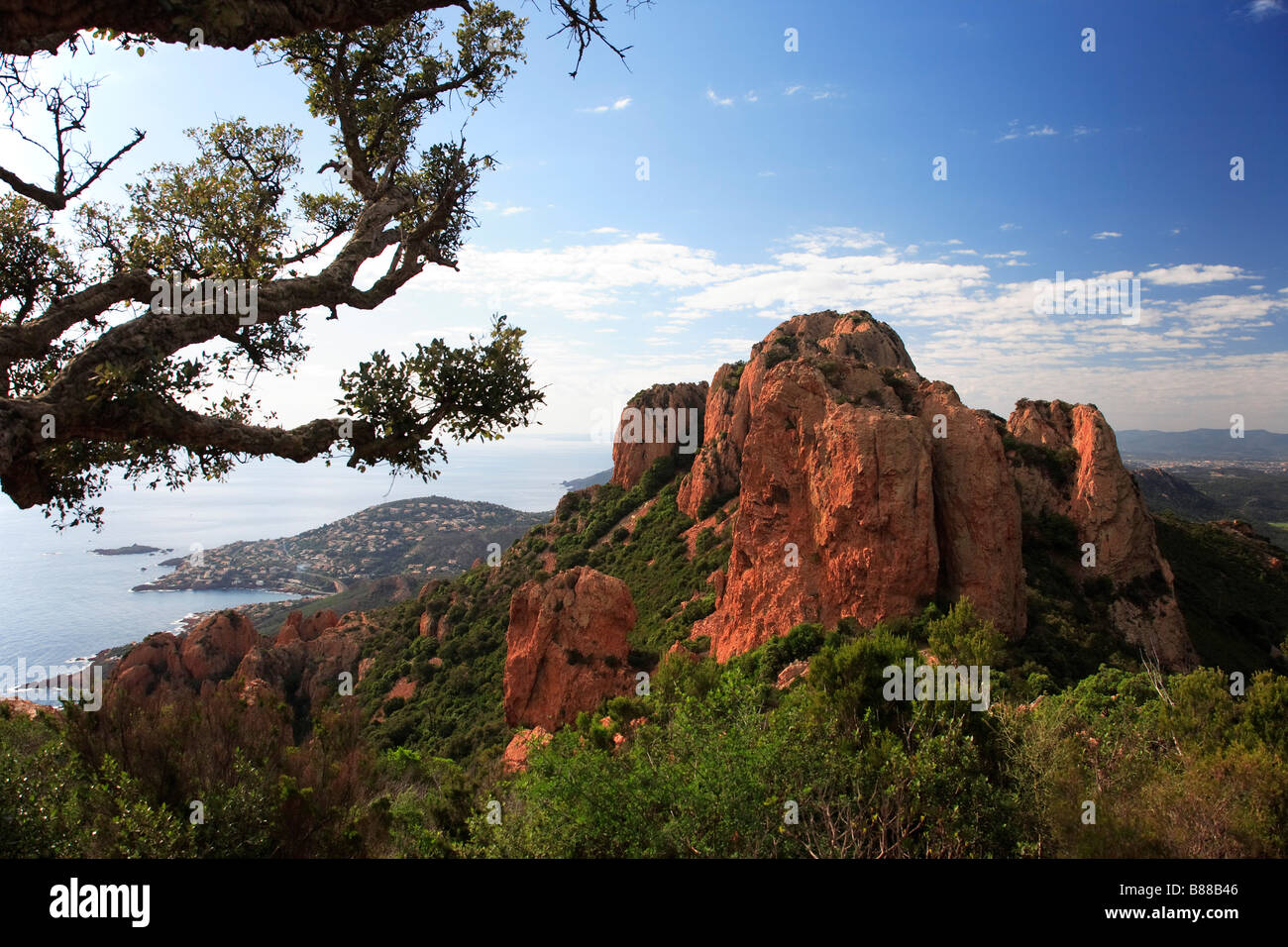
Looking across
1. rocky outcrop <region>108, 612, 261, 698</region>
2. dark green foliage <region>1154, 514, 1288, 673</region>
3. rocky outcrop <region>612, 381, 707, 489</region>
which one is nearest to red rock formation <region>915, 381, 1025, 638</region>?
dark green foliage <region>1154, 514, 1288, 673</region>

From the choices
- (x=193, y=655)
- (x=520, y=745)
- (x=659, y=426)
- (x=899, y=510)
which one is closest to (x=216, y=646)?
(x=193, y=655)

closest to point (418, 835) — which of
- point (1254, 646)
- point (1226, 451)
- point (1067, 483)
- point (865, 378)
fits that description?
point (865, 378)

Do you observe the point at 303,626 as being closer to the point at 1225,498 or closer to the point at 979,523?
the point at 979,523

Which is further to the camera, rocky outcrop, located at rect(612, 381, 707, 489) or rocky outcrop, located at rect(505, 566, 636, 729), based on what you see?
rocky outcrop, located at rect(612, 381, 707, 489)

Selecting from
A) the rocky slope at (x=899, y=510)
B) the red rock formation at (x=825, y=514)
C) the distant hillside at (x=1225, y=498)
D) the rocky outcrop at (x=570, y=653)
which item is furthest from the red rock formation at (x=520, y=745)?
the distant hillside at (x=1225, y=498)

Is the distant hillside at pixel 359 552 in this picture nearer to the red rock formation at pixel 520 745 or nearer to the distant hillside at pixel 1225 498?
the red rock formation at pixel 520 745

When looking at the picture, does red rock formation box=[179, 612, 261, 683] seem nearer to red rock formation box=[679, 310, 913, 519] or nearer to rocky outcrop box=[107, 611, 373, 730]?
rocky outcrop box=[107, 611, 373, 730]

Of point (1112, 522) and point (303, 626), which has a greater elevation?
point (1112, 522)
